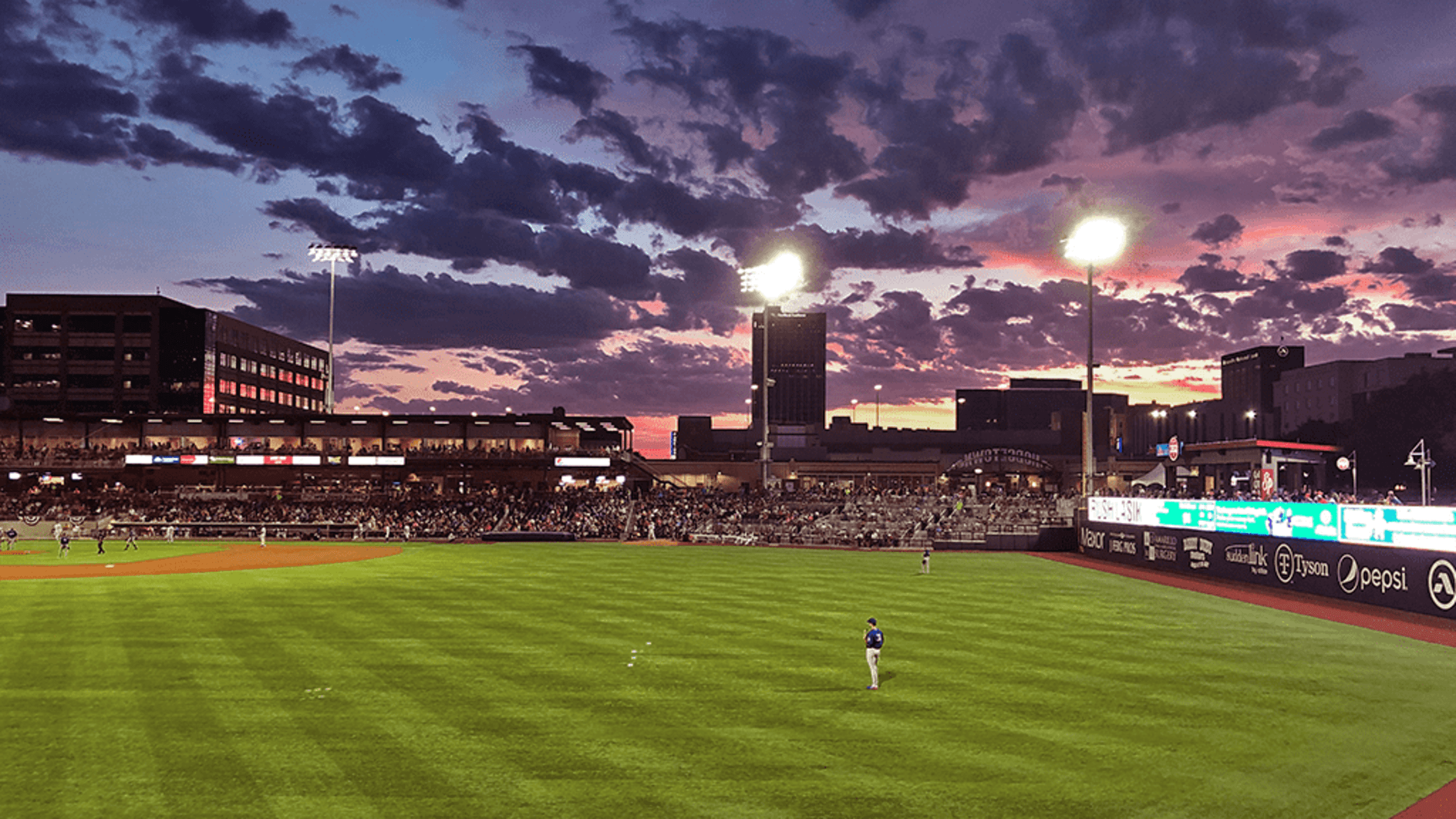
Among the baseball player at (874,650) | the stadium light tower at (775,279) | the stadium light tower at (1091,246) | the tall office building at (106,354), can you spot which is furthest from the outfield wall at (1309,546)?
the tall office building at (106,354)

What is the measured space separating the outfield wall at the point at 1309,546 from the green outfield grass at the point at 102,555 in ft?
151

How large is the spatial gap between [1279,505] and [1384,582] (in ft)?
16.2

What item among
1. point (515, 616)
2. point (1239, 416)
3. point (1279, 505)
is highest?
point (1239, 416)

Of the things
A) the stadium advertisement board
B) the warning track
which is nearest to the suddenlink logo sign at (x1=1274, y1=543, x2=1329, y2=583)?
the stadium advertisement board

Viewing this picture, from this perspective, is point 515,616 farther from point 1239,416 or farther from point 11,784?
point 1239,416

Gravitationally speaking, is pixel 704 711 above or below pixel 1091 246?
below

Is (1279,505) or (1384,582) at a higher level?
(1279,505)

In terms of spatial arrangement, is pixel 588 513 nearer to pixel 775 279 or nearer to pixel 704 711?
pixel 775 279

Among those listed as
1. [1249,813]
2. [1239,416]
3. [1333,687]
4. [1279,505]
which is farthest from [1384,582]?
[1239,416]

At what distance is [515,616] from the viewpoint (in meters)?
22.9

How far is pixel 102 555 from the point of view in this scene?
142 feet

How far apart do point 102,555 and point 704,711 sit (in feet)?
139

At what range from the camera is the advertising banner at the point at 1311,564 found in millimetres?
24922

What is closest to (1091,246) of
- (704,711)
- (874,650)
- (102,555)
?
(874,650)
